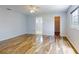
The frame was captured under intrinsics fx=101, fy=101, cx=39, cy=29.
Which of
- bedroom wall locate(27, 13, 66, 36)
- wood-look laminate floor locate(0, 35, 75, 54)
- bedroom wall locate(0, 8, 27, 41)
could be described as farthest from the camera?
bedroom wall locate(27, 13, 66, 36)

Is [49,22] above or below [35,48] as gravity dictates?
above

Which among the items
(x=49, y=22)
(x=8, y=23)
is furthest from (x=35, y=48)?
(x=49, y=22)

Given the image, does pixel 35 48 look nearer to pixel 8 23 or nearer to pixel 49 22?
pixel 8 23

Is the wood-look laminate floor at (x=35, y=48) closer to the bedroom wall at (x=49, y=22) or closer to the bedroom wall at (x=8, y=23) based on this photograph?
the bedroom wall at (x=8, y=23)

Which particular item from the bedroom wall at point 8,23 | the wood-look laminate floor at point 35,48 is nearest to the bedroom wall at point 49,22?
the bedroom wall at point 8,23

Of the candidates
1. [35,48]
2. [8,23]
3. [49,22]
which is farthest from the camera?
[49,22]

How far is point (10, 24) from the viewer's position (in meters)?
6.90

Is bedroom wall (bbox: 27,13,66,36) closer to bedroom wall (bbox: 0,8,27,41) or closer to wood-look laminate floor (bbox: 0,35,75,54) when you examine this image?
bedroom wall (bbox: 0,8,27,41)

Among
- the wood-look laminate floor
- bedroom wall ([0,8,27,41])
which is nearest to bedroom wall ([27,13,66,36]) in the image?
bedroom wall ([0,8,27,41])

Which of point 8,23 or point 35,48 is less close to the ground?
point 8,23

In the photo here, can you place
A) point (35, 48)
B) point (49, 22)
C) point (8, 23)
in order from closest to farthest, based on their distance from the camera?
1. point (35, 48)
2. point (8, 23)
3. point (49, 22)

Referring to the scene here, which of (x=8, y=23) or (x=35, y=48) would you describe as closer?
(x=35, y=48)

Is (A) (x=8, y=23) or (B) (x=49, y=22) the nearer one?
(A) (x=8, y=23)

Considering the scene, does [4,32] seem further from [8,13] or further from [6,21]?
[8,13]
